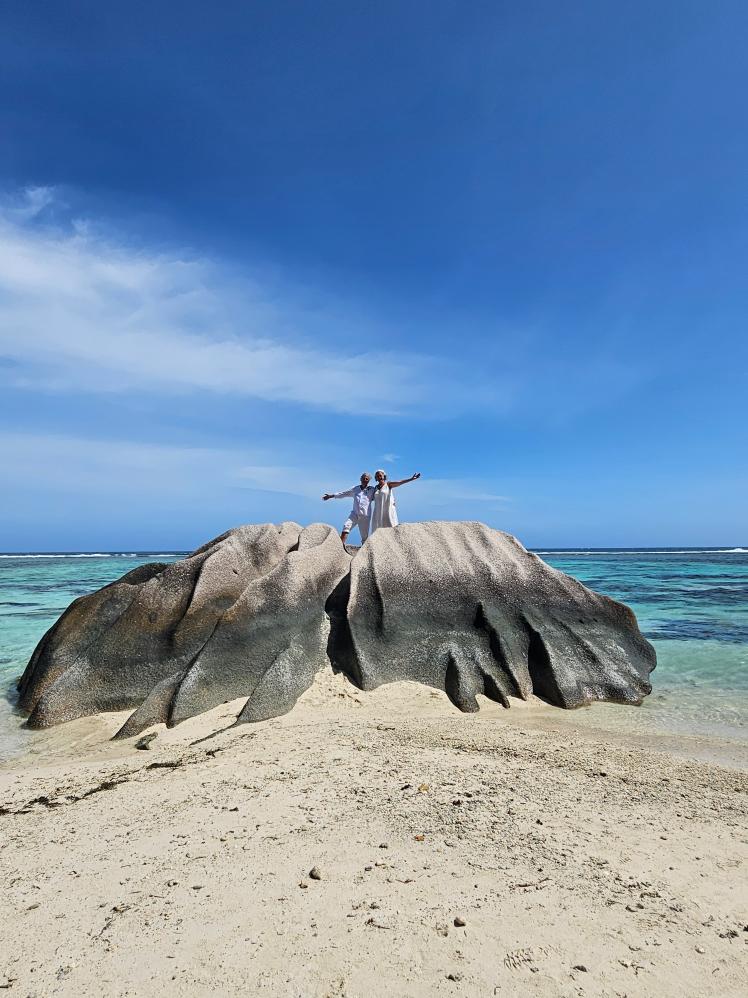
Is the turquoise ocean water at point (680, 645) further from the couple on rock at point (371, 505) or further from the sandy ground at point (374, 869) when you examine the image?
the couple on rock at point (371, 505)

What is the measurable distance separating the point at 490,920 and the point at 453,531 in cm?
518

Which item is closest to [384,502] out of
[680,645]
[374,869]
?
[680,645]

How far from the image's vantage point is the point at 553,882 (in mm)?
2758

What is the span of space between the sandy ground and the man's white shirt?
5654 millimetres

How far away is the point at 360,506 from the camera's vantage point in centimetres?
1026

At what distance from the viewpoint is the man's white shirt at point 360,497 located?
10.2 meters

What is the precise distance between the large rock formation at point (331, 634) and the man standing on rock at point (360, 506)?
2.97 m

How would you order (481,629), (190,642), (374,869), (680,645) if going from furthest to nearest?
1. (680,645)
2. (481,629)
3. (190,642)
4. (374,869)

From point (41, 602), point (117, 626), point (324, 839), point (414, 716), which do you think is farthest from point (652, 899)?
point (41, 602)

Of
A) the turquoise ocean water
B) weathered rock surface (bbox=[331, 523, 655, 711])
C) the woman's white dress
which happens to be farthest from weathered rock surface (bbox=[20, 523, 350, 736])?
the woman's white dress

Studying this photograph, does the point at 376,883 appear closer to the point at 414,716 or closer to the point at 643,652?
the point at 414,716

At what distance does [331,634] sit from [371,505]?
397 centimetres

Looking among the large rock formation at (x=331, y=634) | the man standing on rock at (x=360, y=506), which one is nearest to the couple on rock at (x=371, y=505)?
the man standing on rock at (x=360, y=506)

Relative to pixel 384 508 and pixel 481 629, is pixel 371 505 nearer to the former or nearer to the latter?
pixel 384 508
